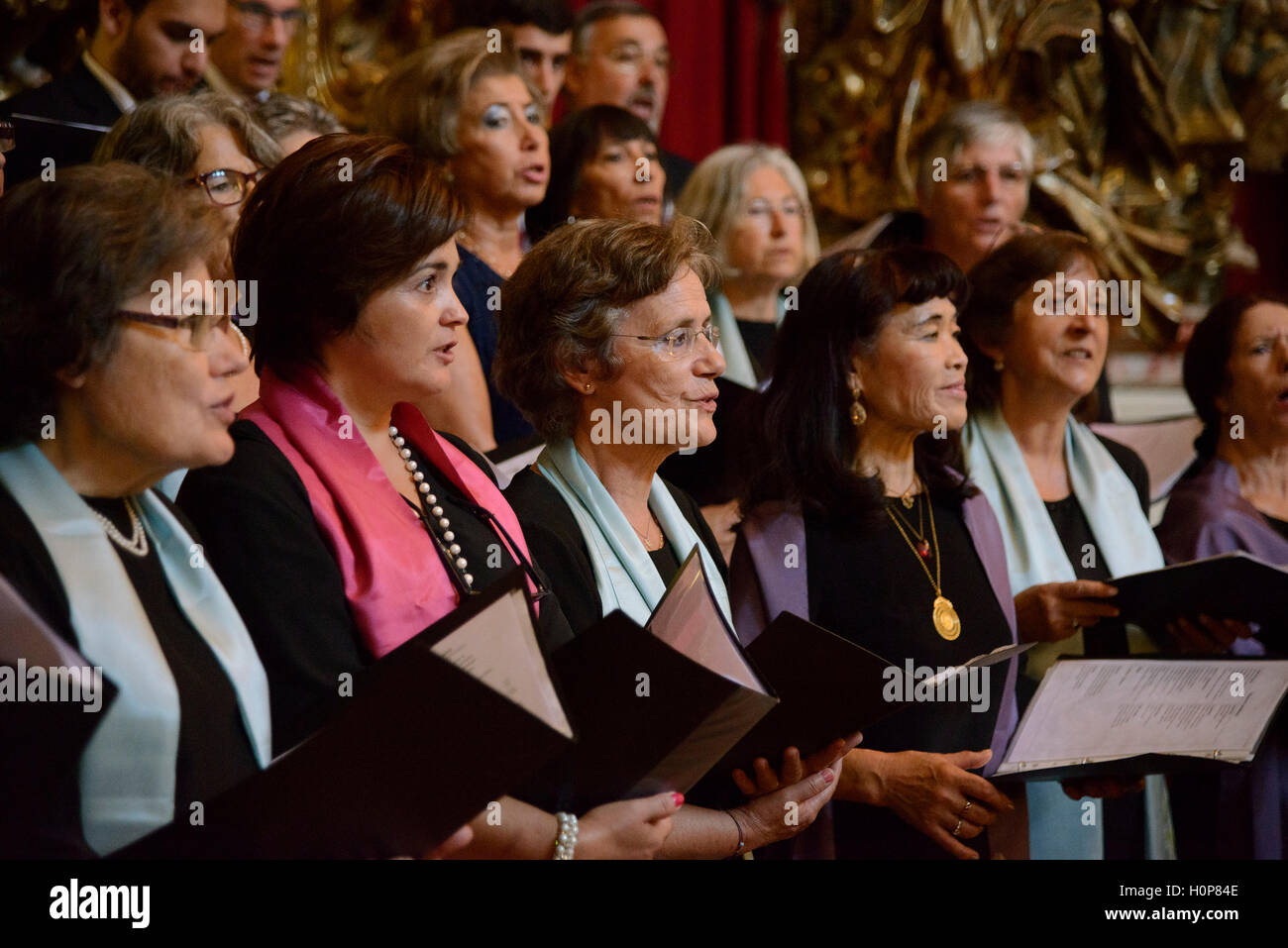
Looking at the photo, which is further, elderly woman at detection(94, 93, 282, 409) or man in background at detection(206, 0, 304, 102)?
man in background at detection(206, 0, 304, 102)

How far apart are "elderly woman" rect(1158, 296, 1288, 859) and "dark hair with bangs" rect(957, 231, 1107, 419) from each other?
49 centimetres

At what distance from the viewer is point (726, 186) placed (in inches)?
175

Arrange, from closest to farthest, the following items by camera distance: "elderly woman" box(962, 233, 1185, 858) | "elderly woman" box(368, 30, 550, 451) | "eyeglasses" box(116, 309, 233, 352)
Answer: "eyeglasses" box(116, 309, 233, 352), "elderly woman" box(962, 233, 1185, 858), "elderly woman" box(368, 30, 550, 451)

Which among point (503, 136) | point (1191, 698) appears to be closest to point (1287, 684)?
point (1191, 698)

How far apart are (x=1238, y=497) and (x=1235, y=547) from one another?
0.51ft

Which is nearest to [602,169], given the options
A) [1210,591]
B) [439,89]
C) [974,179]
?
[439,89]

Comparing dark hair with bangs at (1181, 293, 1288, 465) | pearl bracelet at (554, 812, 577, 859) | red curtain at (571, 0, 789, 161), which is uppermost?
red curtain at (571, 0, 789, 161)

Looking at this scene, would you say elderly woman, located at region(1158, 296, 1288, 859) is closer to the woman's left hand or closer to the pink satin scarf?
the woman's left hand

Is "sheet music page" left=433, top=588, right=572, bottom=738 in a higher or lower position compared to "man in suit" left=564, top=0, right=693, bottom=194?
lower

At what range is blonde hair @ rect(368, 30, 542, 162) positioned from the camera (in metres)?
3.89

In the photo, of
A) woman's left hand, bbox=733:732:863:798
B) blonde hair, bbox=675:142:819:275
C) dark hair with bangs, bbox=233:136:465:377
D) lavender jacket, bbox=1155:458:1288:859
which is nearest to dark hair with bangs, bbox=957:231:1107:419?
lavender jacket, bbox=1155:458:1288:859

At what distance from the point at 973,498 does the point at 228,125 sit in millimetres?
1723

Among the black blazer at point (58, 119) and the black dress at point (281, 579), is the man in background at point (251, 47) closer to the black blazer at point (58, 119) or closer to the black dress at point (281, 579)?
the black blazer at point (58, 119)

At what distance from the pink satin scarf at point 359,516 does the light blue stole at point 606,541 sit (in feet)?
1.40
